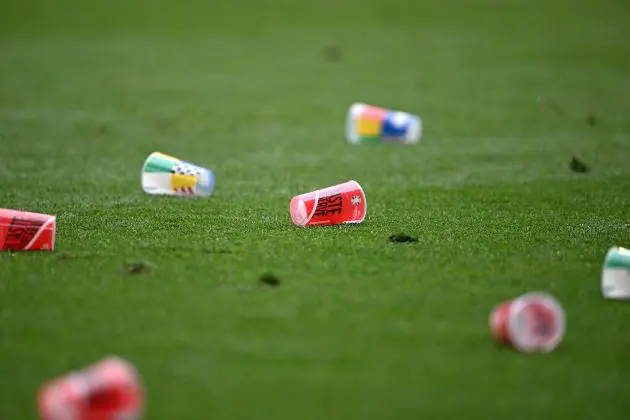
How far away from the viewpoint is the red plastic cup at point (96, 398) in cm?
276

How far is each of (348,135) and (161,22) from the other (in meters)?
8.59

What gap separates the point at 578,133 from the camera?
848 centimetres

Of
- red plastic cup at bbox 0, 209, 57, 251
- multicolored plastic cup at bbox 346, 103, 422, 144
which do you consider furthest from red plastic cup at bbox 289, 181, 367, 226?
multicolored plastic cup at bbox 346, 103, 422, 144

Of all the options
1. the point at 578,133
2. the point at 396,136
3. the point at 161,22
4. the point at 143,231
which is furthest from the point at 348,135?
the point at 161,22

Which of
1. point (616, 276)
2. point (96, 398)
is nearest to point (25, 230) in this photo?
point (96, 398)

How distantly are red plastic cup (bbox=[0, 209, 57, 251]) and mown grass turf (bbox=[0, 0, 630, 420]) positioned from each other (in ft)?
0.29

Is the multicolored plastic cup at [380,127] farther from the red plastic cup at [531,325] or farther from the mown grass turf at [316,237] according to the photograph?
the red plastic cup at [531,325]

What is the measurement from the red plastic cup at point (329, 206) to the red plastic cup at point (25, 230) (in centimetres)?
120

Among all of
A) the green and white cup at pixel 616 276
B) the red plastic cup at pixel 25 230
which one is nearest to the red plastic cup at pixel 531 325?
the green and white cup at pixel 616 276

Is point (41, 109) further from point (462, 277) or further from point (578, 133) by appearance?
point (462, 277)

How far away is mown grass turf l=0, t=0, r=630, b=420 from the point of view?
322cm

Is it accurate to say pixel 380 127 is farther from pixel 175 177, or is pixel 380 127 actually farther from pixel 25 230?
pixel 25 230

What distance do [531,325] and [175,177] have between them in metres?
2.93

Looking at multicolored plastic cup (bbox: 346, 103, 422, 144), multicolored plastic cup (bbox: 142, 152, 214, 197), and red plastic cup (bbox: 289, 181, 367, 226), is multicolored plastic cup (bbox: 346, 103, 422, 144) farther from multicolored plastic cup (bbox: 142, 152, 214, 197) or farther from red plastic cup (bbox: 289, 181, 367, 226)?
red plastic cup (bbox: 289, 181, 367, 226)
